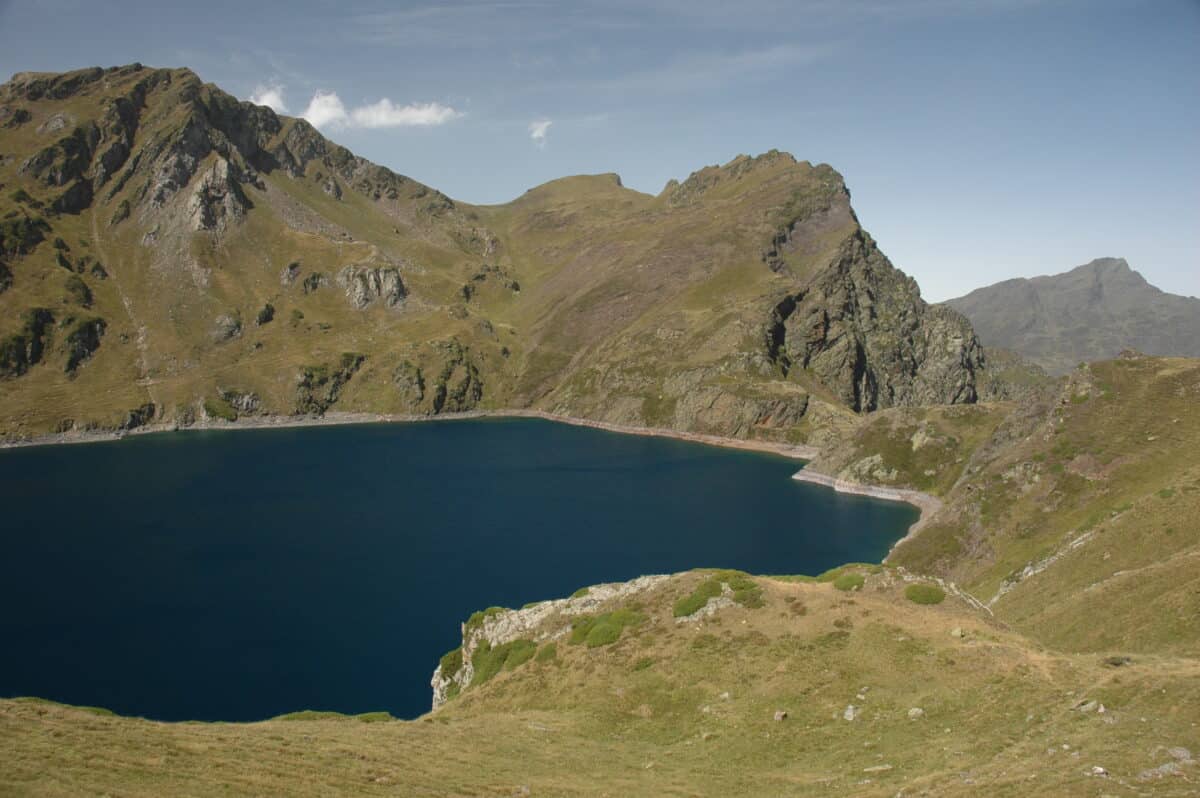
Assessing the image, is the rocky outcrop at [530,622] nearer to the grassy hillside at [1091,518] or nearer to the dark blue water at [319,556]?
the dark blue water at [319,556]

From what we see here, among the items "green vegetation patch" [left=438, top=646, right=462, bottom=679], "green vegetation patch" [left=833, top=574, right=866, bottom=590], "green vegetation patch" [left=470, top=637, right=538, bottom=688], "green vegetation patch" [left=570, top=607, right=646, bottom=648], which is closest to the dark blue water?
"green vegetation patch" [left=438, top=646, right=462, bottom=679]

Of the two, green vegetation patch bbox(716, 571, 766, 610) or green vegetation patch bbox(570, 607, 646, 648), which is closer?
green vegetation patch bbox(716, 571, 766, 610)

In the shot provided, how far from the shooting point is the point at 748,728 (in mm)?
33875

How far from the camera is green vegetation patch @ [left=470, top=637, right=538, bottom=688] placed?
1944 inches

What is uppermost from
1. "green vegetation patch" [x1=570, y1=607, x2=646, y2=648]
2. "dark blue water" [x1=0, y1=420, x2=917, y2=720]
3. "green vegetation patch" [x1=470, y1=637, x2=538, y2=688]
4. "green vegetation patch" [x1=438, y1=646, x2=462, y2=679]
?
"green vegetation patch" [x1=570, y1=607, x2=646, y2=648]

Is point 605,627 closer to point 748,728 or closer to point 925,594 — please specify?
point 748,728

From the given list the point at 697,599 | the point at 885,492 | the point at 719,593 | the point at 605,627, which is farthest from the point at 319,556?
the point at 885,492

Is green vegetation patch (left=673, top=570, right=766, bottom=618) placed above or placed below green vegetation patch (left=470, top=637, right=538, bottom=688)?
above

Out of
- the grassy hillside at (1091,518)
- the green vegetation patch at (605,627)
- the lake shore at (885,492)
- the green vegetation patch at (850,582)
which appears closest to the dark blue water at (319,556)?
the lake shore at (885,492)

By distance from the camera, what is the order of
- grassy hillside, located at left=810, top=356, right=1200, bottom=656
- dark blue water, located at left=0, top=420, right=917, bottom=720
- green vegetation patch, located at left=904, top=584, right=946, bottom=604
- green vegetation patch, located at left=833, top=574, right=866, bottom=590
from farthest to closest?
dark blue water, located at left=0, top=420, right=917, bottom=720
grassy hillside, located at left=810, top=356, right=1200, bottom=656
green vegetation patch, located at left=833, top=574, right=866, bottom=590
green vegetation patch, located at left=904, top=584, right=946, bottom=604

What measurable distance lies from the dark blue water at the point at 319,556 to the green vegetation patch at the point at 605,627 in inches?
1300

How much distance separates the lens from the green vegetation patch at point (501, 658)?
49375 millimetres

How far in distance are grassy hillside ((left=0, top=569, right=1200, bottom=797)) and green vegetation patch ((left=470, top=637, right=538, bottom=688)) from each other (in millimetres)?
2531

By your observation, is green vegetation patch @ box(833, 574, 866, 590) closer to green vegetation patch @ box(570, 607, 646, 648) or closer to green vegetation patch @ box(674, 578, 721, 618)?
green vegetation patch @ box(674, 578, 721, 618)
